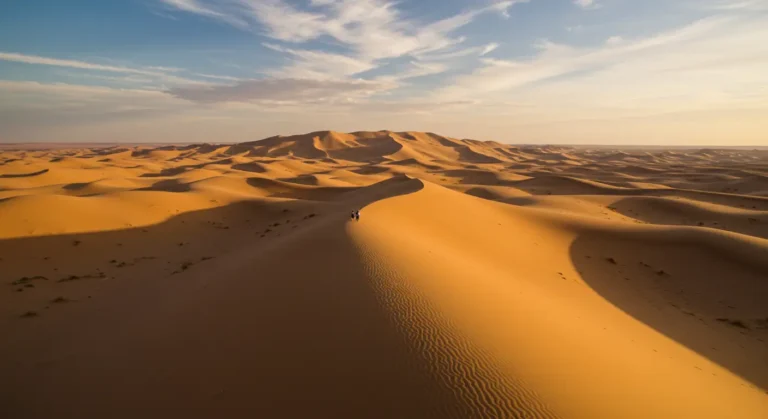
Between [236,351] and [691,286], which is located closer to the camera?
[236,351]

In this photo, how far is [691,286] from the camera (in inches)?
428

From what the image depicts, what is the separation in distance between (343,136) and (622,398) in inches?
3593

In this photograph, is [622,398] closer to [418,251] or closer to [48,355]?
[418,251]

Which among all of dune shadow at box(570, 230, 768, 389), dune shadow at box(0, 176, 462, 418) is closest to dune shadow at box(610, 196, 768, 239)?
dune shadow at box(570, 230, 768, 389)

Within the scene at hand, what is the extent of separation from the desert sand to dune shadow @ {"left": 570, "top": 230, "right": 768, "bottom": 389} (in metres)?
0.06

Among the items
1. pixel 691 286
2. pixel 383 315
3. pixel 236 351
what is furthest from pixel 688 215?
pixel 236 351

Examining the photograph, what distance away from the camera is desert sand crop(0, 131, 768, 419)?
425 cm

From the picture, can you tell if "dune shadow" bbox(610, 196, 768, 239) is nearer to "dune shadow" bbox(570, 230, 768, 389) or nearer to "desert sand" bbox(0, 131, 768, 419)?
"desert sand" bbox(0, 131, 768, 419)

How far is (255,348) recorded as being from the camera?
5.09 meters


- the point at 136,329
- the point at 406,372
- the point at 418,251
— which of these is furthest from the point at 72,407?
the point at 418,251

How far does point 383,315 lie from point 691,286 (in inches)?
410

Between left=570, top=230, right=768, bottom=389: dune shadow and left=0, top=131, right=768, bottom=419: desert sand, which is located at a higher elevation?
left=0, top=131, right=768, bottom=419: desert sand

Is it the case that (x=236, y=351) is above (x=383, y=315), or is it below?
below

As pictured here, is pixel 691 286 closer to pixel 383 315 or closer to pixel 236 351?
pixel 383 315
